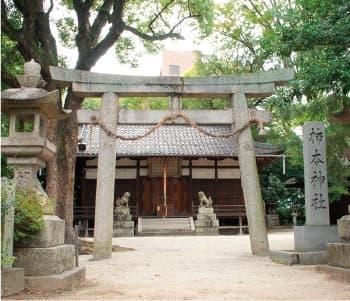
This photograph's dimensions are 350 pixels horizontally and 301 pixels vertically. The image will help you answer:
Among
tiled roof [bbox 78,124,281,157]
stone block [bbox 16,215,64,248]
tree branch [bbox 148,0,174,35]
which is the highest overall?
tree branch [bbox 148,0,174,35]

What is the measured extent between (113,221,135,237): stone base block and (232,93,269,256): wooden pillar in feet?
35.2

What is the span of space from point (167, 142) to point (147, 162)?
5.25ft

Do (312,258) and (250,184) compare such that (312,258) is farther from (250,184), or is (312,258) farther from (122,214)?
(122,214)

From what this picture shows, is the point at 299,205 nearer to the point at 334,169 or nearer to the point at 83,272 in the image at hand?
the point at 334,169

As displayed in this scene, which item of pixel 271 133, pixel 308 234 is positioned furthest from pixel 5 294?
pixel 271 133

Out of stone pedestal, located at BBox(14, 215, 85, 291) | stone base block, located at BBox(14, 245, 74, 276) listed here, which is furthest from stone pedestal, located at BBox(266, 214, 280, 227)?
stone base block, located at BBox(14, 245, 74, 276)

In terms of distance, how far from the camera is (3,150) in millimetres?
6203

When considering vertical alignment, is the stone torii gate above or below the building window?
below

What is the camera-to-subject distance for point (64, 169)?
37.6 ft

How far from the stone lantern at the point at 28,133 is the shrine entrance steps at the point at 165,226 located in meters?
14.3

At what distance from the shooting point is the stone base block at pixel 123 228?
19.9 metres

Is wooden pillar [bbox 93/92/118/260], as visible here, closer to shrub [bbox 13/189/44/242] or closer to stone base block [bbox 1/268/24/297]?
shrub [bbox 13/189/44/242]

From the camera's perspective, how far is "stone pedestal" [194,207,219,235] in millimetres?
20391

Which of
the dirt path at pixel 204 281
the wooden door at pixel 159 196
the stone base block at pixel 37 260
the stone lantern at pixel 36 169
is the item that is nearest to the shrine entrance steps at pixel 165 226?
the wooden door at pixel 159 196
